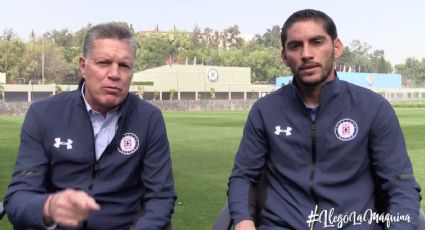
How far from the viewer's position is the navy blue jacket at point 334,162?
2863 mm

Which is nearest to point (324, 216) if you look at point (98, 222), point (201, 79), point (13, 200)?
point (98, 222)

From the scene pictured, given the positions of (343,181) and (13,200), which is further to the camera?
(343,181)

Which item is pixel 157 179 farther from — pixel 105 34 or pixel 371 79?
pixel 371 79

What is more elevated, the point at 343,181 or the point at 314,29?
the point at 314,29

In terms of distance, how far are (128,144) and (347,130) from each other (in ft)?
3.74

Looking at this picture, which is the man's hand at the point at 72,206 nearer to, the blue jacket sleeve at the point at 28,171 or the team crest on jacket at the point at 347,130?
the blue jacket sleeve at the point at 28,171

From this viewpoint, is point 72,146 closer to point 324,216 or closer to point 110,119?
point 110,119

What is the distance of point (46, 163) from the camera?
2.87m

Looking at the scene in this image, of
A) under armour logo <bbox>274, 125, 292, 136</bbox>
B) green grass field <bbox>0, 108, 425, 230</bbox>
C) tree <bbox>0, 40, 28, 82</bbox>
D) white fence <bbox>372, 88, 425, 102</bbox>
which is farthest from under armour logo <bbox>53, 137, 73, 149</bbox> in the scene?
white fence <bbox>372, 88, 425, 102</bbox>

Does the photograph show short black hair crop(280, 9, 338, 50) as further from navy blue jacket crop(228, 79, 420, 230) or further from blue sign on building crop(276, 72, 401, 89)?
blue sign on building crop(276, 72, 401, 89)

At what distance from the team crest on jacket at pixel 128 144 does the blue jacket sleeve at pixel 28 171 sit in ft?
1.27

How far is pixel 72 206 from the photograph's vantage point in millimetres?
1818

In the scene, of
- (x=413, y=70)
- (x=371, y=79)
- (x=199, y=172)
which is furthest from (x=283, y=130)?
(x=413, y=70)

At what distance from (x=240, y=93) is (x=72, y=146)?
7559 centimetres
